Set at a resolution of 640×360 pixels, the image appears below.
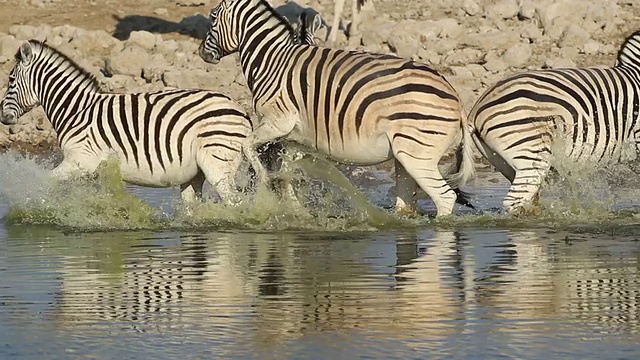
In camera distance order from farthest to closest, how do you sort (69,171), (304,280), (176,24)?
(176,24) → (69,171) → (304,280)

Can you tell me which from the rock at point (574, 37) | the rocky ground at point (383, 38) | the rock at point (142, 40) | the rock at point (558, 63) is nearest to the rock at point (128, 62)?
the rocky ground at point (383, 38)

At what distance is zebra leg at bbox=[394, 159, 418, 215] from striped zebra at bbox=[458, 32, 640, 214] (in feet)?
2.15

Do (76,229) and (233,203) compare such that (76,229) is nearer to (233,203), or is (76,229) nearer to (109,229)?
(109,229)

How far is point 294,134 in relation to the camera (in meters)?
12.4

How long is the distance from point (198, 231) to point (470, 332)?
450cm

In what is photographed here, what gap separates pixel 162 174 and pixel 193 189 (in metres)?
0.54

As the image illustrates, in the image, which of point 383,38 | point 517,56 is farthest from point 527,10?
point 383,38

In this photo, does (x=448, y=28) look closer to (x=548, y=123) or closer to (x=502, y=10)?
(x=502, y=10)

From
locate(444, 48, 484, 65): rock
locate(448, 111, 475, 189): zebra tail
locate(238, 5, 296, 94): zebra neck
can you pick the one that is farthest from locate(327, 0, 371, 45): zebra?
locate(448, 111, 475, 189): zebra tail

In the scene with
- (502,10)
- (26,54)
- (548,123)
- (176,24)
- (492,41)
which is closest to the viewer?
(548,123)

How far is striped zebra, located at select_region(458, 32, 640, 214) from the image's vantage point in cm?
1174

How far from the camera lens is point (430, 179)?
1184 cm

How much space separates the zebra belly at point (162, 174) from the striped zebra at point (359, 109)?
462mm

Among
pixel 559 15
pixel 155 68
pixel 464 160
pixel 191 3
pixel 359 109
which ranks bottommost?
pixel 464 160
